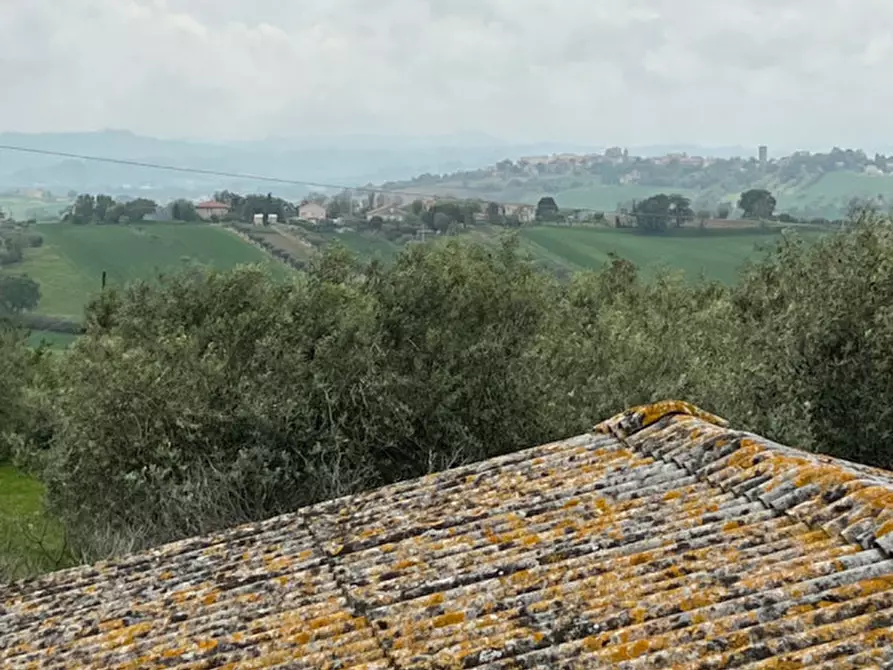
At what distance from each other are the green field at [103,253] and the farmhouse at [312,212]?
136 inches

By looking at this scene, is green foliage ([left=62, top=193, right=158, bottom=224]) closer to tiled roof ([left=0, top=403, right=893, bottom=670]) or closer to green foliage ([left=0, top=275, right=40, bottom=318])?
green foliage ([left=0, top=275, right=40, bottom=318])

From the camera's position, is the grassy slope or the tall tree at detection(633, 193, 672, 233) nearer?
the tall tree at detection(633, 193, 672, 233)

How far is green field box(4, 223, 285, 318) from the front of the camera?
48188mm

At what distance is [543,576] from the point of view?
Answer: 18.4ft

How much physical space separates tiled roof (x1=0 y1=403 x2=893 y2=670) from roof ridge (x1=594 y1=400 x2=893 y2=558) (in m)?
0.02

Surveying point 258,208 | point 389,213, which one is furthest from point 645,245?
point 258,208

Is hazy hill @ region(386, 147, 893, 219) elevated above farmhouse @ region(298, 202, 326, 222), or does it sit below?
above

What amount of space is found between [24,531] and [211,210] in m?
43.4

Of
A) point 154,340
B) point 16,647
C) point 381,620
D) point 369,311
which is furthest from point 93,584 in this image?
point 154,340

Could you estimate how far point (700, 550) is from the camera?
18.3 ft

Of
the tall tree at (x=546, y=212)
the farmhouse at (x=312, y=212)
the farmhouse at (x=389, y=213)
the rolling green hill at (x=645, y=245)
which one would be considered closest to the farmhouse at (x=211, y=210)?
the farmhouse at (x=312, y=212)

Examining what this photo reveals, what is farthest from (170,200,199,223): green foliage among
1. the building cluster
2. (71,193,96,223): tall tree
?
(71,193,96,223): tall tree

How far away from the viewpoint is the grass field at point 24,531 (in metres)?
15.9

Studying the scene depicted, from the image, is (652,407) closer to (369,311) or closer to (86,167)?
(369,311)
